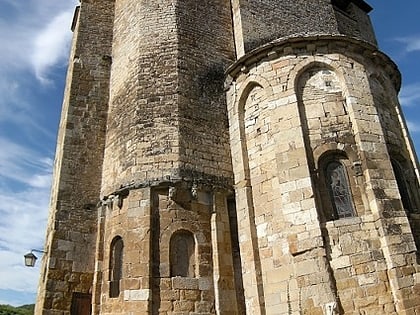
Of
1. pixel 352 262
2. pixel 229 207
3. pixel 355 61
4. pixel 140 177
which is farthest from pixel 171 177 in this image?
pixel 355 61

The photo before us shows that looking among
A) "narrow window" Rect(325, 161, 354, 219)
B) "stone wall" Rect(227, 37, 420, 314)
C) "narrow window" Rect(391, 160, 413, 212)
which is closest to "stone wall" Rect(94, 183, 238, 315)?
"stone wall" Rect(227, 37, 420, 314)

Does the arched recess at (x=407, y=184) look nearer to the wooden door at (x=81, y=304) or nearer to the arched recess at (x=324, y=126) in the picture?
the arched recess at (x=324, y=126)

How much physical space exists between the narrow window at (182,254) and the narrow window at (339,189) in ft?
9.38

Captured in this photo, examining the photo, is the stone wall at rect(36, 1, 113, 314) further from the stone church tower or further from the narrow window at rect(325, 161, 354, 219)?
the narrow window at rect(325, 161, 354, 219)

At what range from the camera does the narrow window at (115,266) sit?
8.21 m

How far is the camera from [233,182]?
9344mm

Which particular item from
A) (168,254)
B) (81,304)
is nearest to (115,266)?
(168,254)

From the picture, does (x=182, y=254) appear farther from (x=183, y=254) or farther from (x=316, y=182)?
(x=316, y=182)

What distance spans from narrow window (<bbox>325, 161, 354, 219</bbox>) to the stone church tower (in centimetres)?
2

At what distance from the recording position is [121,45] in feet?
38.5

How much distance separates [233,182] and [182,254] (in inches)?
79.0

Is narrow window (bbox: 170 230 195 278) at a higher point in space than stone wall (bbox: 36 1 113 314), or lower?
lower

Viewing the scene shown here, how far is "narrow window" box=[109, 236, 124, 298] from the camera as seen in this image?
821 centimetres

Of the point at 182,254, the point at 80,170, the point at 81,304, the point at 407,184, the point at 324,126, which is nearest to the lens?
the point at 182,254
